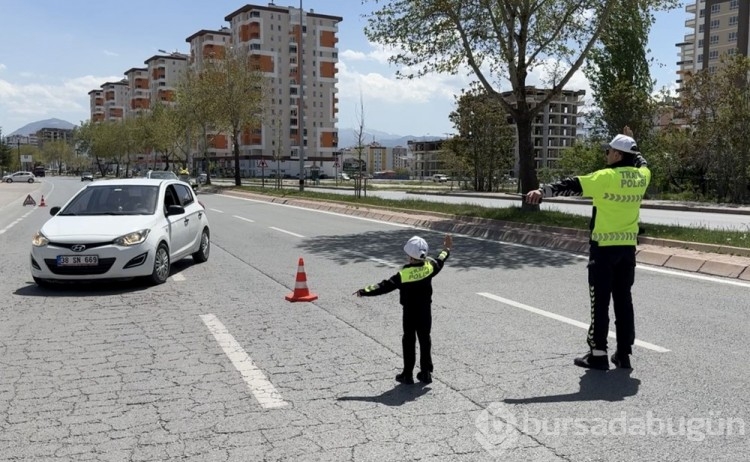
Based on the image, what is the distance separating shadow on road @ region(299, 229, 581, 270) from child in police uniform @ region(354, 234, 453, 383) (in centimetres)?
568

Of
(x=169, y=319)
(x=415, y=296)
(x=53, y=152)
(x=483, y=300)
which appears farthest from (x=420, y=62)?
(x=53, y=152)

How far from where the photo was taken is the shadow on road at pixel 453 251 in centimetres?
Result: 1101

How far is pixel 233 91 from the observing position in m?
47.8

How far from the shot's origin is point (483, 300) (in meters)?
7.79

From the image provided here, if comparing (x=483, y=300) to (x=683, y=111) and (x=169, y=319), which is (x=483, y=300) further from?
(x=683, y=111)

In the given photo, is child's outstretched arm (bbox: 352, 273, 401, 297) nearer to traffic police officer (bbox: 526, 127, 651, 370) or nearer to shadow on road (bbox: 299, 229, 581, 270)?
traffic police officer (bbox: 526, 127, 651, 370)

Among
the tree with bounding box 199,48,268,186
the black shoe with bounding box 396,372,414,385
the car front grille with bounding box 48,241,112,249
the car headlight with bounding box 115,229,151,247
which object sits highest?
the tree with bounding box 199,48,268,186

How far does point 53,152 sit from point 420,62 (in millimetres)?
150849

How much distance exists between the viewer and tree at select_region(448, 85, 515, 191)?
46750 mm

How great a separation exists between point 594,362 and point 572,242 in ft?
26.1

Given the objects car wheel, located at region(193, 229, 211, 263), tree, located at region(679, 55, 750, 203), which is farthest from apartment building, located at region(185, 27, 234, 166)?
car wheel, located at region(193, 229, 211, 263)

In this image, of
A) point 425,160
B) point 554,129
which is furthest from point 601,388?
point 425,160

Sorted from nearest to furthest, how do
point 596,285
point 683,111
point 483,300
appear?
point 596,285
point 483,300
point 683,111

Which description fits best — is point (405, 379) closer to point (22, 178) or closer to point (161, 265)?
point (161, 265)
